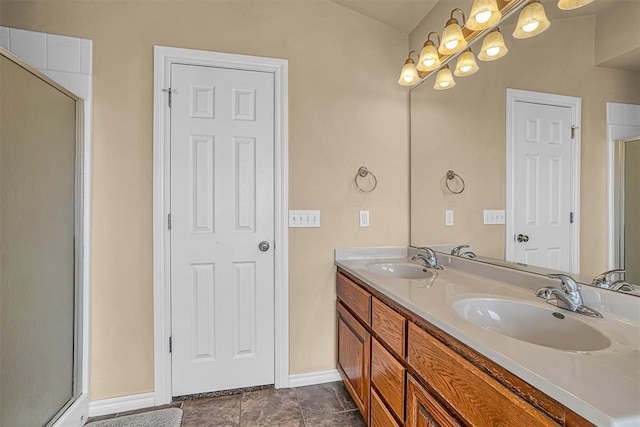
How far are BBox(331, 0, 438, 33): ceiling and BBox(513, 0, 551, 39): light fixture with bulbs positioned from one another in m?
0.84

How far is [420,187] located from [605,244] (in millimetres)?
1136

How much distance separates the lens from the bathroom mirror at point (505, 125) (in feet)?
3.34

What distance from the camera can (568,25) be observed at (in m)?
1.13

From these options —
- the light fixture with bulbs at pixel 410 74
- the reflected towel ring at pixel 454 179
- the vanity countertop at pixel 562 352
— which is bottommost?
the vanity countertop at pixel 562 352

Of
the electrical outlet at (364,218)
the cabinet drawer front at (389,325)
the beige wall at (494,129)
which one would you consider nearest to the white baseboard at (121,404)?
the cabinet drawer front at (389,325)

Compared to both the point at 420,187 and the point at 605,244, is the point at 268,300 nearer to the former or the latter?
the point at 420,187

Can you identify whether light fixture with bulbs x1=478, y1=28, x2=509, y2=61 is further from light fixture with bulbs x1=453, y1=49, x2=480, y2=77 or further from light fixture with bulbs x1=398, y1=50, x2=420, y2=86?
light fixture with bulbs x1=398, y1=50, x2=420, y2=86

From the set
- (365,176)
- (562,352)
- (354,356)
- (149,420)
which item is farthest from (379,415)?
(365,176)

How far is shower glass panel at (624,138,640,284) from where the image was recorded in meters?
0.93

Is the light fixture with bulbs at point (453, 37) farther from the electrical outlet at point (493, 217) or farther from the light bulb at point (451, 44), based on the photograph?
the electrical outlet at point (493, 217)

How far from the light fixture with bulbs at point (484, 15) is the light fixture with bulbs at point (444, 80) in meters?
0.37

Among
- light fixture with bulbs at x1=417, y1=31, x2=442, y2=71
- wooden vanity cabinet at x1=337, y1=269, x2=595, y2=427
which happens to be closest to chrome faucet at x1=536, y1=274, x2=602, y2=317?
wooden vanity cabinet at x1=337, y1=269, x2=595, y2=427

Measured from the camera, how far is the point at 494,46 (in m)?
1.41

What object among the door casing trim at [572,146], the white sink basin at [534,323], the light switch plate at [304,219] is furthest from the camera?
the light switch plate at [304,219]
